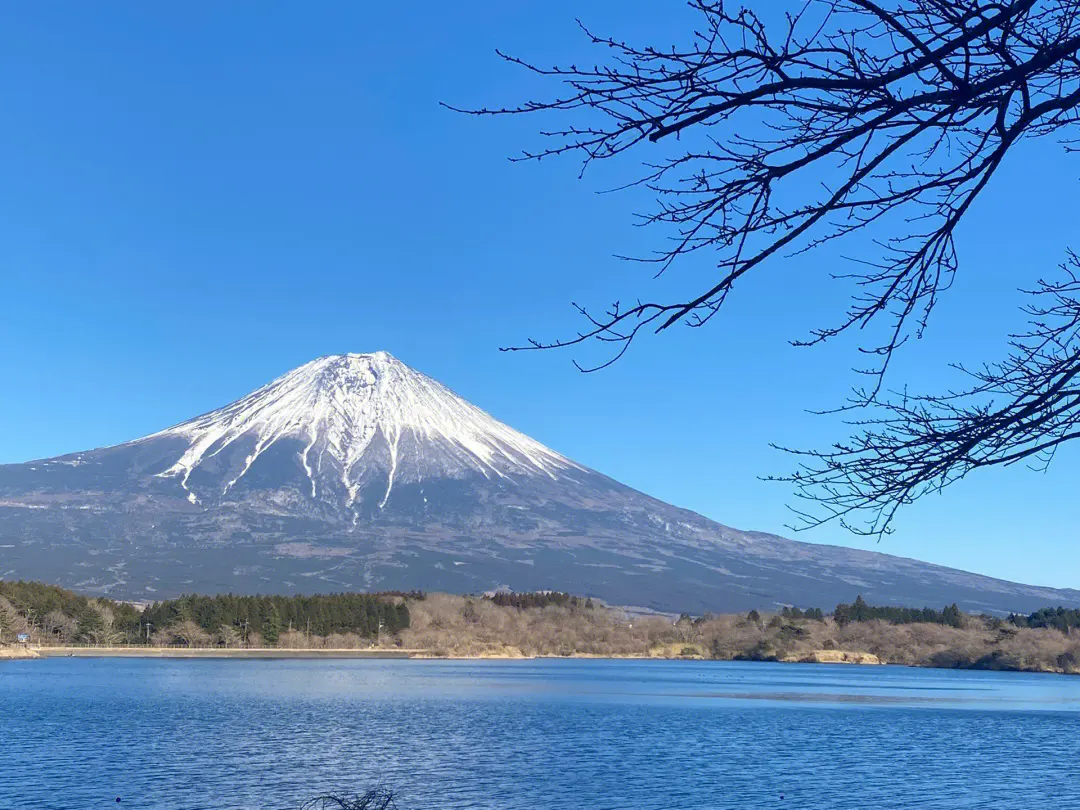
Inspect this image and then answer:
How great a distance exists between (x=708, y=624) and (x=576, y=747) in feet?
388

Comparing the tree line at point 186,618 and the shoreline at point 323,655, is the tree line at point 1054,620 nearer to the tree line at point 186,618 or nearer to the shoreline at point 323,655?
the shoreline at point 323,655

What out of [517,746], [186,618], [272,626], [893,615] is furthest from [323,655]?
[517,746]

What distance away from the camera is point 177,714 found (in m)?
46.8

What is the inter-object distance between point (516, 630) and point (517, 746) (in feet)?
359

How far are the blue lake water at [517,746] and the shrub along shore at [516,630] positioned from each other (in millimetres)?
41539

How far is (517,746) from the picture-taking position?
38.1 meters

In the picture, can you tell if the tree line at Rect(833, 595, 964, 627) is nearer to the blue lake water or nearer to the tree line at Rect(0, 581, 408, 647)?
the tree line at Rect(0, 581, 408, 647)

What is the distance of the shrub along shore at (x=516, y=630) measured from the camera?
113 meters

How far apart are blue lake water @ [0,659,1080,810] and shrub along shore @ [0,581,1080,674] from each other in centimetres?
4154

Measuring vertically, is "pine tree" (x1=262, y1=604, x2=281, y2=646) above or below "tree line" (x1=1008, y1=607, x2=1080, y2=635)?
below

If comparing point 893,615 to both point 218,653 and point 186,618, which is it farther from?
point 186,618

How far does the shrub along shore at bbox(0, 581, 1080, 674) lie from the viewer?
113250 millimetres

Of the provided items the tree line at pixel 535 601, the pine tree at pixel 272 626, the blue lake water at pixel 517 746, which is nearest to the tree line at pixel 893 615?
the tree line at pixel 535 601

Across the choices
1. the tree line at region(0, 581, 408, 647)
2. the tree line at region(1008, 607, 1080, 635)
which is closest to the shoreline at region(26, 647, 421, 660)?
the tree line at region(0, 581, 408, 647)
